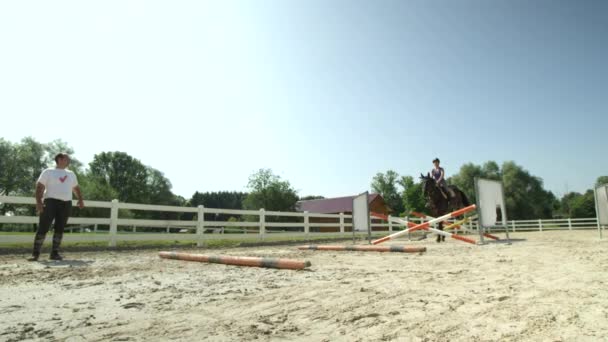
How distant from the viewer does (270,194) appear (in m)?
52.5

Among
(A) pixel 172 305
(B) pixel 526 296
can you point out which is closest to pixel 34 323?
(A) pixel 172 305

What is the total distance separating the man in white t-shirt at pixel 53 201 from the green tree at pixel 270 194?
45.9 meters

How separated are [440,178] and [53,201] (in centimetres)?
968

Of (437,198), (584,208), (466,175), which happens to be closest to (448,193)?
(437,198)

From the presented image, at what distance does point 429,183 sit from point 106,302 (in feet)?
32.2

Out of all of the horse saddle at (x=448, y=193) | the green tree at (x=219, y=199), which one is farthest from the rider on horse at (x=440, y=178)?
the green tree at (x=219, y=199)

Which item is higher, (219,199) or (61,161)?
(219,199)

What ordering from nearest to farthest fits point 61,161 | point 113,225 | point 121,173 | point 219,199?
1. point 61,161
2. point 113,225
3. point 121,173
4. point 219,199

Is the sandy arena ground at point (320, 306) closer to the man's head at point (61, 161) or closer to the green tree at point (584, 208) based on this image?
the man's head at point (61, 161)

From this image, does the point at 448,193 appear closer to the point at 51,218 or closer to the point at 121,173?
the point at 51,218

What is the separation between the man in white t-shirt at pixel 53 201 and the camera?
216 inches

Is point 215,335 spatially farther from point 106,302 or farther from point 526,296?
point 526,296

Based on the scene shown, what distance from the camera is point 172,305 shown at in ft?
7.85

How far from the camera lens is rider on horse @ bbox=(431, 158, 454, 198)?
10.3 meters
